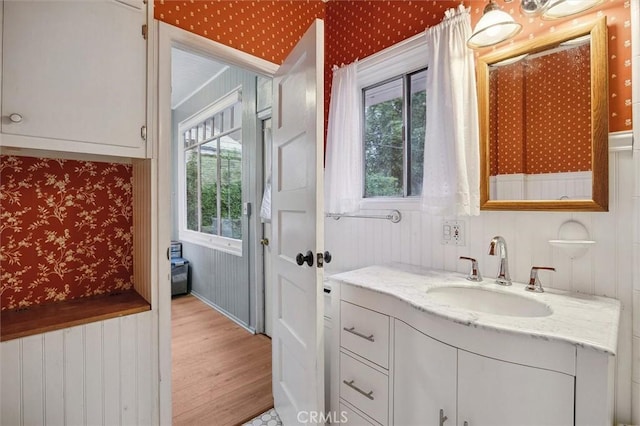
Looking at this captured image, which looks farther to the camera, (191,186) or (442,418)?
(191,186)

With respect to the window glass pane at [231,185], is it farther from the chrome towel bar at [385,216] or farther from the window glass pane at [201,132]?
the chrome towel bar at [385,216]

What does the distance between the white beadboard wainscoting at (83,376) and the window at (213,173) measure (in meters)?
1.82

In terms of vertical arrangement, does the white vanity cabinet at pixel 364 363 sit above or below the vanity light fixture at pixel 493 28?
below

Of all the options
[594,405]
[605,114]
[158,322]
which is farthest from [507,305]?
[158,322]

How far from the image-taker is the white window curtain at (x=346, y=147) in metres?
2.03

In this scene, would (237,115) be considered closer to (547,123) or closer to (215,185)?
(215,185)

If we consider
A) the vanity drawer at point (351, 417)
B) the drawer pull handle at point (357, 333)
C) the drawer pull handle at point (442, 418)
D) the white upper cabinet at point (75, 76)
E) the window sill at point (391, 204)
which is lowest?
the vanity drawer at point (351, 417)

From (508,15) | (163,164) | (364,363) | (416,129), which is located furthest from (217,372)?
(508,15)

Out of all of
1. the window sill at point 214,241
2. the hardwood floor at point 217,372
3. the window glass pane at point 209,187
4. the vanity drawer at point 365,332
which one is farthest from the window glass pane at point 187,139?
the vanity drawer at point 365,332

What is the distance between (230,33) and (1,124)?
1139mm

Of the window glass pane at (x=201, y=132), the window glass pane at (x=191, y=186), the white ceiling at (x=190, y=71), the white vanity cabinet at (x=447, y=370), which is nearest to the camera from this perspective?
the white vanity cabinet at (x=447, y=370)

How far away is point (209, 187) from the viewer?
152 inches

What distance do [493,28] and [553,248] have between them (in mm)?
1015

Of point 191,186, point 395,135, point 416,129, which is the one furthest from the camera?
point 191,186
